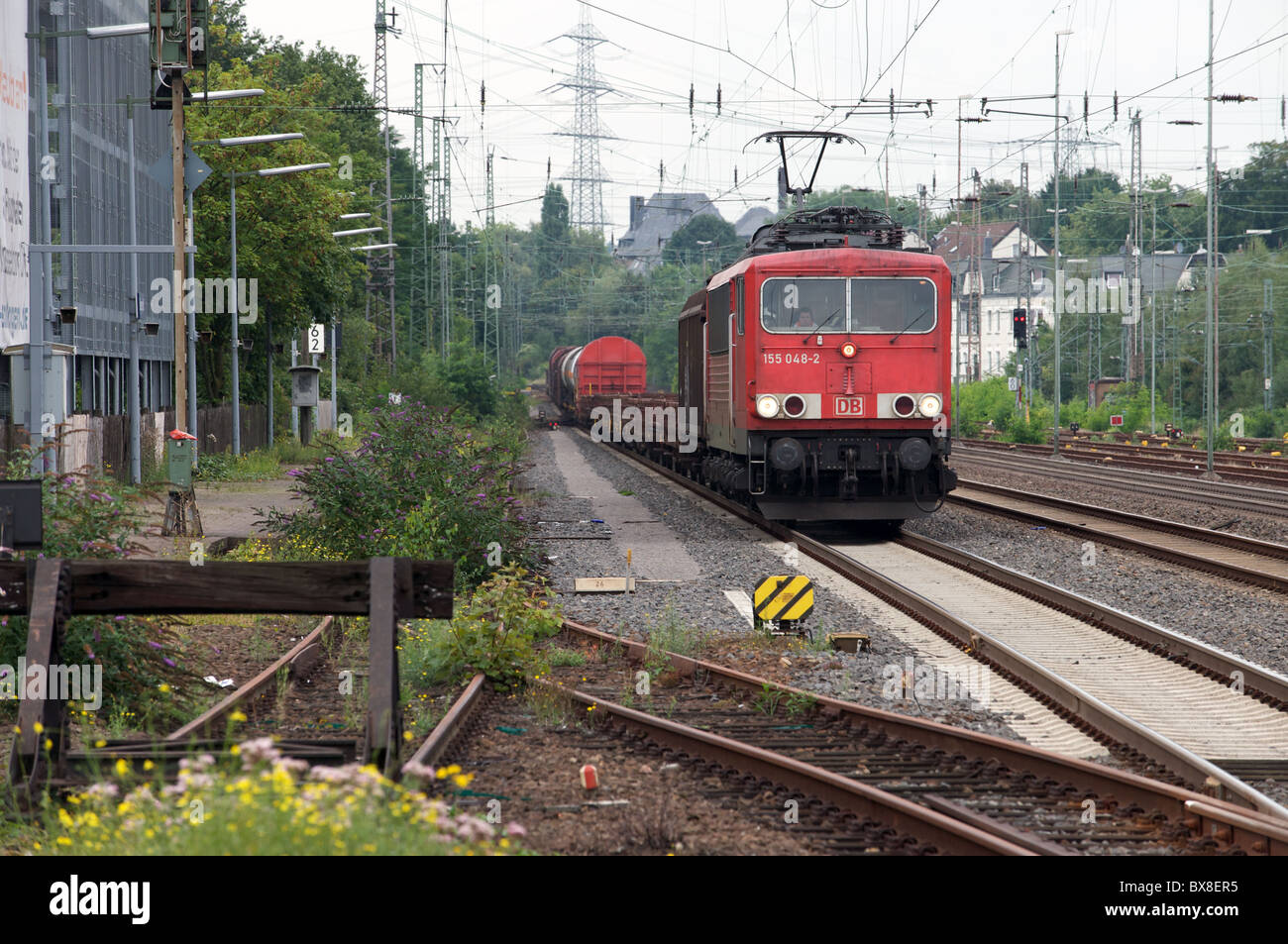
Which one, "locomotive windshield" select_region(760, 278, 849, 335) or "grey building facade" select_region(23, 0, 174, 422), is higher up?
"grey building facade" select_region(23, 0, 174, 422)

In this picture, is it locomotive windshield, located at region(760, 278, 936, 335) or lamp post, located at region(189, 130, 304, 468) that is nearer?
locomotive windshield, located at region(760, 278, 936, 335)

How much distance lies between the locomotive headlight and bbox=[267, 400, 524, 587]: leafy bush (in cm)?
335

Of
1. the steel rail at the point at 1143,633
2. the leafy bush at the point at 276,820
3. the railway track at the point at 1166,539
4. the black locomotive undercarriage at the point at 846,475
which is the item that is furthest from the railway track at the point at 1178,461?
the leafy bush at the point at 276,820

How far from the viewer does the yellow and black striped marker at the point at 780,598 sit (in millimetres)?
11562

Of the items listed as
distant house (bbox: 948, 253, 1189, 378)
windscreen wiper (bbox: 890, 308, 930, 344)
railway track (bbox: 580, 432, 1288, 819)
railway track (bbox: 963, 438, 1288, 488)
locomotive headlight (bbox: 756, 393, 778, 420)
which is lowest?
railway track (bbox: 580, 432, 1288, 819)

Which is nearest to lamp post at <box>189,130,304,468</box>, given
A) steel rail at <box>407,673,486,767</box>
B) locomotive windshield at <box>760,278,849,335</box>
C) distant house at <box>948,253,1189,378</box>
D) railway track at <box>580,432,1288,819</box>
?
locomotive windshield at <box>760,278,849,335</box>

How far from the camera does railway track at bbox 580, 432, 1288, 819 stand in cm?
785

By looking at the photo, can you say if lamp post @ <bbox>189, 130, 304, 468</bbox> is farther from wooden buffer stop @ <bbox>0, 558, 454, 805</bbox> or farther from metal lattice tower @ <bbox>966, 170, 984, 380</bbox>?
metal lattice tower @ <bbox>966, 170, 984, 380</bbox>

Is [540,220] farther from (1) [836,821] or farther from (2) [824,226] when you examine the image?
(1) [836,821]

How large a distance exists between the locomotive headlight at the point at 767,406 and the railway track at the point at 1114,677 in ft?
10.8

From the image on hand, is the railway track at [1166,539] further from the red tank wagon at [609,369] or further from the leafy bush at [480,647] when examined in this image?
the red tank wagon at [609,369]

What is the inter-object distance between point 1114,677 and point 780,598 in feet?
8.85

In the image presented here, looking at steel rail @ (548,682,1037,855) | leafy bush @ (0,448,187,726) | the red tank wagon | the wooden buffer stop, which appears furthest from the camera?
the red tank wagon

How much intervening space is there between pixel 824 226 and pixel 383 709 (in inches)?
582
